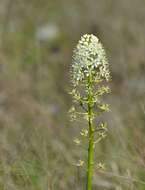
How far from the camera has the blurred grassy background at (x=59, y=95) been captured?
15.1 feet

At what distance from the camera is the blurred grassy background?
4613 mm

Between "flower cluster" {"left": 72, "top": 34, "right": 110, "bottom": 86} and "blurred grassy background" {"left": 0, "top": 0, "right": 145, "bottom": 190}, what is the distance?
939 millimetres

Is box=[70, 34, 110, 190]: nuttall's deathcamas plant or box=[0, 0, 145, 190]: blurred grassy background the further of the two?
box=[0, 0, 145, 190]: blurred grassy background

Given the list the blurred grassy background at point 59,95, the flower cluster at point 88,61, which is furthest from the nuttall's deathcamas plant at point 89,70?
the blurred grassy background at point 59,95

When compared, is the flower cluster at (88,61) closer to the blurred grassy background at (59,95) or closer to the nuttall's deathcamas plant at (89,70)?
the nuttall's deathcamas plant at (89,70)

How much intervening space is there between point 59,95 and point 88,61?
4.58m

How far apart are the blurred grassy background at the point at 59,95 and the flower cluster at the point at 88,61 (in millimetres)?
939

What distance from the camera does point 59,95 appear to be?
7648mm

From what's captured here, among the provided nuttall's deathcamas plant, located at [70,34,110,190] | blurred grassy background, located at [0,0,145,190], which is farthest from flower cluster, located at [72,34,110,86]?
blurred grassy background, located at [0,0,145,190]

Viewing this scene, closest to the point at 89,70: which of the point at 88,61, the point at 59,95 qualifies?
the point at 88,61

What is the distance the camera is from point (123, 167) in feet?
16.0

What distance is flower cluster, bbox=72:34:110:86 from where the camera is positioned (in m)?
3.08

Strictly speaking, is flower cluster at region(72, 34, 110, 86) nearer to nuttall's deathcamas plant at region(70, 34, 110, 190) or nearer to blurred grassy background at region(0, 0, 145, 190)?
nuttall's deathcamas plant at region(70, 34, 110, 190)

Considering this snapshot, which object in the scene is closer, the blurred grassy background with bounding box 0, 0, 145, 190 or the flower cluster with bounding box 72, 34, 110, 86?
the flower cluster with bounding box 72, 34, 110, 86
